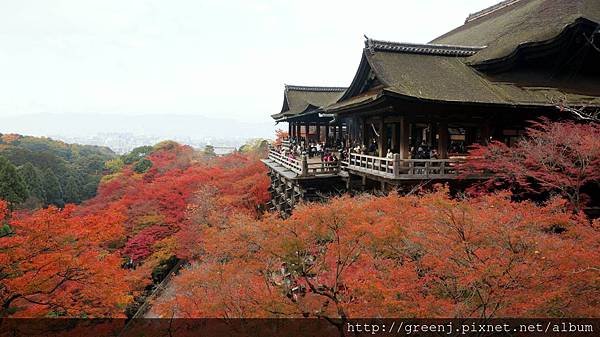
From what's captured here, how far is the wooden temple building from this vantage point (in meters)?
14.0

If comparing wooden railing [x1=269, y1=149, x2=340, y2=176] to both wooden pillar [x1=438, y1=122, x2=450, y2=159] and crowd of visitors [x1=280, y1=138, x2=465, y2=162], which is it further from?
→ wooden pillar [x1=438, y1=122, x2=450, y2=159]

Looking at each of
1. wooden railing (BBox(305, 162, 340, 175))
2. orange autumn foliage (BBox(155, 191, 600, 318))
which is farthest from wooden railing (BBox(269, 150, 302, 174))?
orange autumn foliage (BBox(155, 191, 600, 318))

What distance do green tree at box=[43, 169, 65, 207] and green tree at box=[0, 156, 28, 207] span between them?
42.7 ft

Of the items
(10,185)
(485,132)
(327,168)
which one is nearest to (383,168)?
(327,168)

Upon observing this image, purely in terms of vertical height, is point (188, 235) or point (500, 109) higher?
point (500, 109)

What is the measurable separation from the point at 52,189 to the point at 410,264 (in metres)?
58.5

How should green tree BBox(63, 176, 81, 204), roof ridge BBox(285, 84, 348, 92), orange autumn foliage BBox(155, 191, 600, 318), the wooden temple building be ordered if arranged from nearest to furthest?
1. orange autumn foliage BBox(155, 191, 600, 318)
2. the wooden temple building
3. roof ridge BBox(285, 84, 348, 92)
4. green tree BBox(63, 176, 81, 204)

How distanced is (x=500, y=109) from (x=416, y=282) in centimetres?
952

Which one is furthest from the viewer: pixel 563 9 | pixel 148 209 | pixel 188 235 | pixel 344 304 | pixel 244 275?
pixel 148 209

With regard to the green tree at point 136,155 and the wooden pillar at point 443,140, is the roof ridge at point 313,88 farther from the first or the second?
the green tree at point 136,155

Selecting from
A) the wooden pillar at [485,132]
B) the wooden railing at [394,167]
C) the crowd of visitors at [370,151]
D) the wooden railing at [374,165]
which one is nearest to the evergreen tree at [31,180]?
the crowd of visitors at [370,151]

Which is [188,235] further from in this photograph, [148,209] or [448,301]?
[448,301]

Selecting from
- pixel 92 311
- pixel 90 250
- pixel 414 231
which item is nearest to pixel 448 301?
pixel 414 231

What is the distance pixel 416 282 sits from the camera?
8.34m
